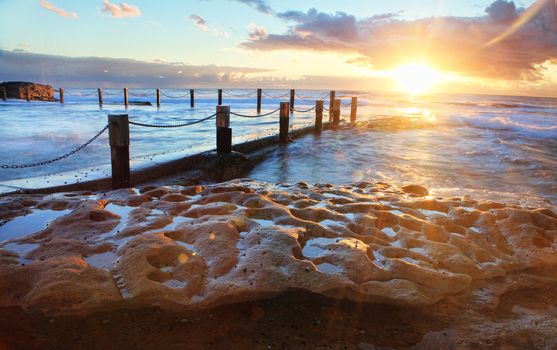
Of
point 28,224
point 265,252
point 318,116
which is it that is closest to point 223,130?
point 28,224

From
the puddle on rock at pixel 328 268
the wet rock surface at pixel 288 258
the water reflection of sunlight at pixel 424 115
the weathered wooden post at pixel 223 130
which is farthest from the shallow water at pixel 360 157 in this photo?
the water reflection of sunlight at pixel 424 115

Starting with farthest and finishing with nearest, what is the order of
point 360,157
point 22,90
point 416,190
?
point 22,90 → point 360,157 → point 416,190

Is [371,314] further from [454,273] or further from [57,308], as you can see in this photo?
[57,308]

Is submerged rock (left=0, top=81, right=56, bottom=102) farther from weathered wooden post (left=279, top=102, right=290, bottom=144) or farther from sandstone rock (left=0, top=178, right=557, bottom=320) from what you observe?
sandstone rock (left=0, top=178, right=557, bottom=320)

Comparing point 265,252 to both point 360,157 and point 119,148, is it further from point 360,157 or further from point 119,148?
point 360,157

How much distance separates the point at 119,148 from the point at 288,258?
11.3 ft

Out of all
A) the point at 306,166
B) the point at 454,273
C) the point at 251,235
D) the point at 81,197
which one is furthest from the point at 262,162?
the point at 454,273

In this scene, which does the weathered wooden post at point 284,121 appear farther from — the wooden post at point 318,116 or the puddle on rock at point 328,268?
the puddle on rock at point 328,268

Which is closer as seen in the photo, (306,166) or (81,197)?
(81,197)

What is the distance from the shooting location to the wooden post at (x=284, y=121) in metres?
11.0

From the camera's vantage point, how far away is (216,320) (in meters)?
2.32

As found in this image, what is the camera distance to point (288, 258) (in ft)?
9.86

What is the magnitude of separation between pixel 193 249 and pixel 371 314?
154cm

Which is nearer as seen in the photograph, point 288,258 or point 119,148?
point 288,258
